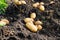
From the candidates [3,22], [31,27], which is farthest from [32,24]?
[3,22]

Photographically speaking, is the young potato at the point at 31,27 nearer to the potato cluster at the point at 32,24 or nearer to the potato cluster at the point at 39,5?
the potato cluster at the point at 32,24

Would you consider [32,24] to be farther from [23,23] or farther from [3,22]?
[3,22]

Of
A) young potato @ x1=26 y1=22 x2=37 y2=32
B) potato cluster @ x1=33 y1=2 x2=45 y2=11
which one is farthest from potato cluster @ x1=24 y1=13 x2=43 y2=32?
potato cluster @ x1=33 y1=2 x2=45 y2=11

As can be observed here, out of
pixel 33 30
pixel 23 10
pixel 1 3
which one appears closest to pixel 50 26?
pixel 33 30

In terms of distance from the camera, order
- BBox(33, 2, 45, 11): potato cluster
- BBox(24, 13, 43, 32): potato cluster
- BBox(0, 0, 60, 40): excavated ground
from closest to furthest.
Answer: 1. BBox(0, 0, 60, 40): excavated ground
2. BBox(24, 13, 43, 32): potato cluster
3. BBox(33, 2, 45, 11): potato cluster

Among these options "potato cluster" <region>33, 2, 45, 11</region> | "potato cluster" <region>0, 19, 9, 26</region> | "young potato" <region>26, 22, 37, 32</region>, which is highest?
"potato cluster" <region>33, 2, 45, 11</region>

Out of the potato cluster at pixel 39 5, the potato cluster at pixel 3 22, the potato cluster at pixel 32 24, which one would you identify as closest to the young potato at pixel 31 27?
the potato cluster at pixel 32 24

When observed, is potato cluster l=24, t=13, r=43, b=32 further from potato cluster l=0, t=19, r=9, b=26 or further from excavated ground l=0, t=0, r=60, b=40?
potato cluster l=0, t=19, r=9, b=26

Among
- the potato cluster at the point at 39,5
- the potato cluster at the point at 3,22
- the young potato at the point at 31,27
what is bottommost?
the young potato at the point at 31,27

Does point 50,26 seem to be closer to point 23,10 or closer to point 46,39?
point 46,39

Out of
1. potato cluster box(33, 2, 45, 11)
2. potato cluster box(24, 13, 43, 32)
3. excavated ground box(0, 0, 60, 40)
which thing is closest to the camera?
excavated ground box(0, 0, 60, 40)

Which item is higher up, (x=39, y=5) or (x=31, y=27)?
(x=39, y=5)
